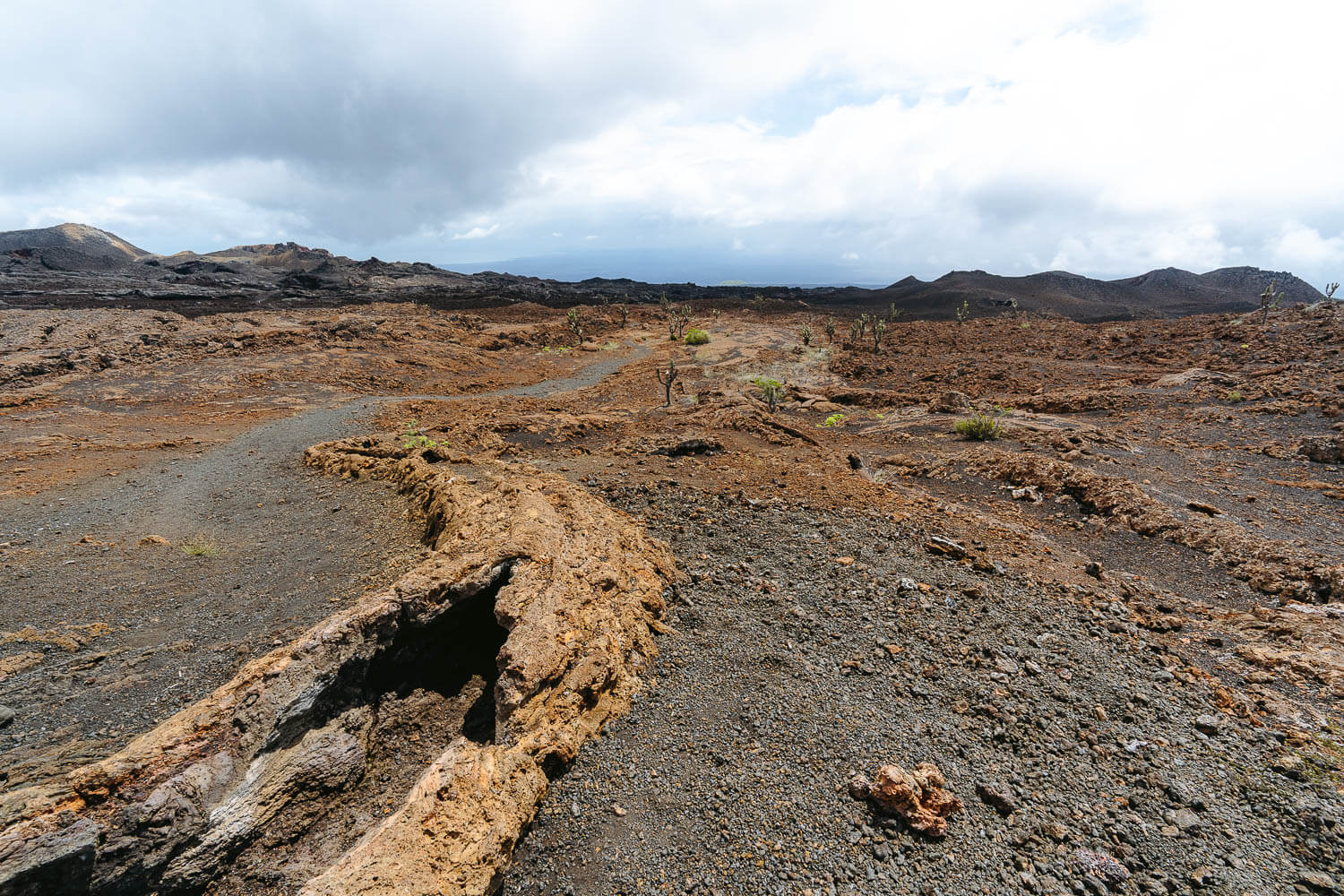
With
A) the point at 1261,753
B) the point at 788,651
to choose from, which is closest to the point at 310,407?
A: the point at 788,651

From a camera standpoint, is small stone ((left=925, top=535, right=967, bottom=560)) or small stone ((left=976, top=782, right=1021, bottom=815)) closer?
small stone ((left=976, top=782, right=1021, bottom=815))

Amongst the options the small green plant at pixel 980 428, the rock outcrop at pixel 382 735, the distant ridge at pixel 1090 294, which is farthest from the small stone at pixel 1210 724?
the distant ridge at pixel 1090 294

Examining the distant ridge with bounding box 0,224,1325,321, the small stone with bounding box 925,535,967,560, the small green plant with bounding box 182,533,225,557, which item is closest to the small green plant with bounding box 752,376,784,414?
the small stone with bounding box 925,535,967,560

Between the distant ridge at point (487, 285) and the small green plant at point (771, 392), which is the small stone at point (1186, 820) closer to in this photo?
the small green plant at point (771, 392)

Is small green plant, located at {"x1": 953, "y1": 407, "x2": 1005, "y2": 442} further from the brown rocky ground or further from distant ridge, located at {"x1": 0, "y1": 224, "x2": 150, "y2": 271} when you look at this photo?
distant ridge, located at {"x1": 0, "y1": 224, "x2": 150, "y2": 271}

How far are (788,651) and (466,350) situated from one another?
1052 inches

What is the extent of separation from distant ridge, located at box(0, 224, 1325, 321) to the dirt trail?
40852 millimetres

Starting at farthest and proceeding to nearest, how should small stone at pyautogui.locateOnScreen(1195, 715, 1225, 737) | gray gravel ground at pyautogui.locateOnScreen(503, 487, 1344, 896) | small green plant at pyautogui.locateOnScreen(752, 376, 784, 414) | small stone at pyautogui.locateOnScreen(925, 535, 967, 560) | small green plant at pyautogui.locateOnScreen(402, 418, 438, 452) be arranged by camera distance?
small green plant at pyautogui.locateOnScreen(752, 376, 784, 414)
small green plant at pyautogui.locateOnScreen(402, 418, 438, 452)
small stone at pyautogui.locateOnScreen(925, 535, 967, 560)
small stone at pyautogui.locateOnScreen(1195, 715, 1225, 737)
gray gravel ground at pyautogui.locateOnScreen(503, 487, 1344, 896)

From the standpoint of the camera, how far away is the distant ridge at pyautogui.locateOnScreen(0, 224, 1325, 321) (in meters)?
48.7

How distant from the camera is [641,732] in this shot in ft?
15.3

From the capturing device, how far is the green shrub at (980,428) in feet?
42.2

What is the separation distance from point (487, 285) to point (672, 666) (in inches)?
2692

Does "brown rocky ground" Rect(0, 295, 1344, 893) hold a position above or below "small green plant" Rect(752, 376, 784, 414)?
below

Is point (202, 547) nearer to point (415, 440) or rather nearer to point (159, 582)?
point (159, 582)
